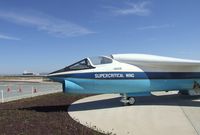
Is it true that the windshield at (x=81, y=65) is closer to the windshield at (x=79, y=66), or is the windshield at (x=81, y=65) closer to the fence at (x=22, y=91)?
the windshield at (x=79, y=66)

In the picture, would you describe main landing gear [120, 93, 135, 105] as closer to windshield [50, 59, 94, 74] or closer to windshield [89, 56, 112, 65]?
windshield [89, 56, 112, 65]

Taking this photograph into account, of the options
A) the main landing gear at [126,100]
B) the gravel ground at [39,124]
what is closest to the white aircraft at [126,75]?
the main landing gear at [126,100]

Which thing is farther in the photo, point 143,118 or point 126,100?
point 126,100

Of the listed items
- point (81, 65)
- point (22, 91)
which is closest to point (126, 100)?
point (81, 65)

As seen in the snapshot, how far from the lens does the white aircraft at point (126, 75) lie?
12.2 meters

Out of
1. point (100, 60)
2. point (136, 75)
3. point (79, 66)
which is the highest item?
point (100, 60)

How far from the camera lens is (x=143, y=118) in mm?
9969

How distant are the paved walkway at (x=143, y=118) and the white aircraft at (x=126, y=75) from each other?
34.8 inches

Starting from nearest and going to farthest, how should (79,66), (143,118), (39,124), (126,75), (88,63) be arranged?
1. (39,124)
2. (143,118)
3. (79,66)
4. (88,63)
5. (126,75)

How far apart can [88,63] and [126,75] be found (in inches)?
73.0

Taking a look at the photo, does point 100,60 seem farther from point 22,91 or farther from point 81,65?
point 22,91

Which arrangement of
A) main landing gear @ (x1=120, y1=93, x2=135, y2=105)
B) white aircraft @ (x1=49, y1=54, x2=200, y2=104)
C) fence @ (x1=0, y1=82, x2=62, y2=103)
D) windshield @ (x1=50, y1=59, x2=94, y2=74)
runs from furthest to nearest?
fence @ (x1=0, y1=82, x2=62, y2=103) < main landing gear @ (x1=120, y1=93, x2=135, y2=105) < windshield @ (x1=50, y1=59, x2=94, y2=74) < white aircraft @ (x1=49, y1=54, x2=200, y2=104)

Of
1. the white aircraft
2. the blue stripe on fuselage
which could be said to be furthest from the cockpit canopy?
the blue stripe on fuselage

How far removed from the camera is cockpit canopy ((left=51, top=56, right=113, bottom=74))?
1234cm
